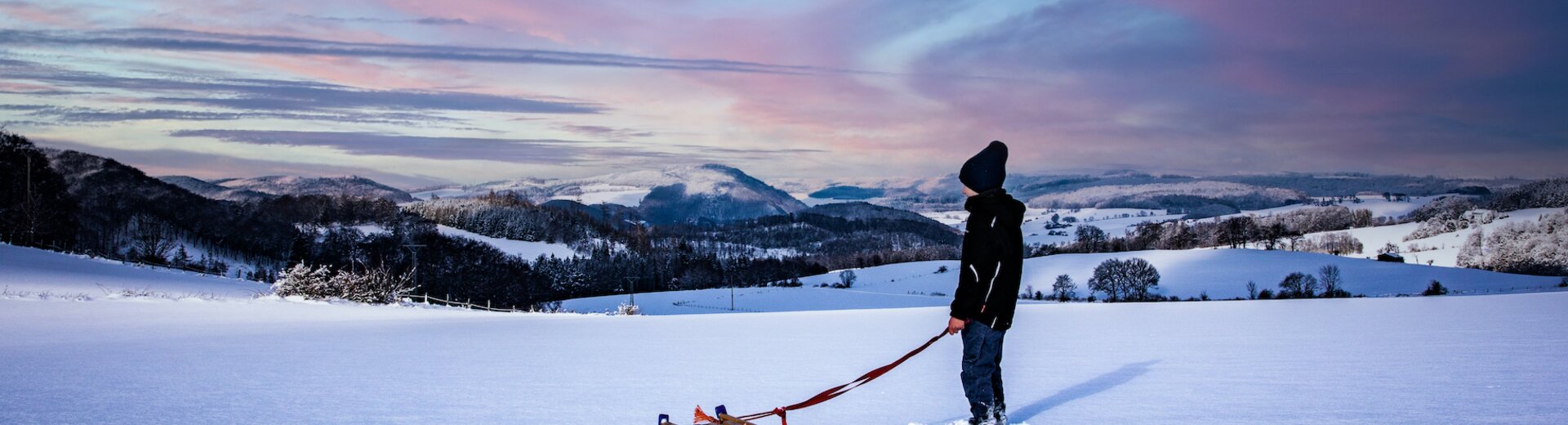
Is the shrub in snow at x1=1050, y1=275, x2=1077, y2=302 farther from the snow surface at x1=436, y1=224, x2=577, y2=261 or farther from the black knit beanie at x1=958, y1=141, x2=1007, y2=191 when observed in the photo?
the snow surface at x1=436, y1=224, x2=577, y2=261

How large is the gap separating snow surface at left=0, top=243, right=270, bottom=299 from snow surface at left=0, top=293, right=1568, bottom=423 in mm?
15860

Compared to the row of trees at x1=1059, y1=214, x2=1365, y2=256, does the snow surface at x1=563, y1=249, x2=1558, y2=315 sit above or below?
below

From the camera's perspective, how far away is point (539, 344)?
13.1 metres

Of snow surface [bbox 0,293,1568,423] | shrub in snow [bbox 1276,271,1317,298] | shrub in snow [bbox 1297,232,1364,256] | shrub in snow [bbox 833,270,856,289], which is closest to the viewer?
snow surface [bbox 0,293,1568,423]

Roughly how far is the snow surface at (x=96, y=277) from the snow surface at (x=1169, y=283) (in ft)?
128

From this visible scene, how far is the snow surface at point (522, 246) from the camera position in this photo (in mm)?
145375

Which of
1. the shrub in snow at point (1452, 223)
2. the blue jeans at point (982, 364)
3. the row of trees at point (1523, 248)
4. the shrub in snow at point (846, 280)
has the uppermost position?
the shrub in snow at point (1452, 223)

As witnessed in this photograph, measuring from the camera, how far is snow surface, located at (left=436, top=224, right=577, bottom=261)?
145375mm

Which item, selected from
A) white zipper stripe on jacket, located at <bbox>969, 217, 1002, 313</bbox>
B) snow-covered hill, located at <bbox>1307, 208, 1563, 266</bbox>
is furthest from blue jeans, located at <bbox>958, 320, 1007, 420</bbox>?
snow-covered hill, located at <bbox>1307, 208, 1563, 266</bbox>

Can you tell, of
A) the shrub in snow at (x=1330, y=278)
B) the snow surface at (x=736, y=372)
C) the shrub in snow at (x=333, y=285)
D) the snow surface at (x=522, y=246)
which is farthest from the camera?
the snow surface at (x=522, y=246)

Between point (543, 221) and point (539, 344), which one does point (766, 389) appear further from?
point (543, 221)

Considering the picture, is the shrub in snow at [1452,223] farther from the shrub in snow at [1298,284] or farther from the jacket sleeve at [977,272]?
the jacket sleeve at [977,272]

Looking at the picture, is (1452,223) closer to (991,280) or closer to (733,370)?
(733,370)

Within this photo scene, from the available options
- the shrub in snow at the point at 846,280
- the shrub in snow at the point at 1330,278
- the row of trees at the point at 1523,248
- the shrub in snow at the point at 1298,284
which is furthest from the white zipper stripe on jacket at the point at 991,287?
the row of trees at the point at 1523,248
